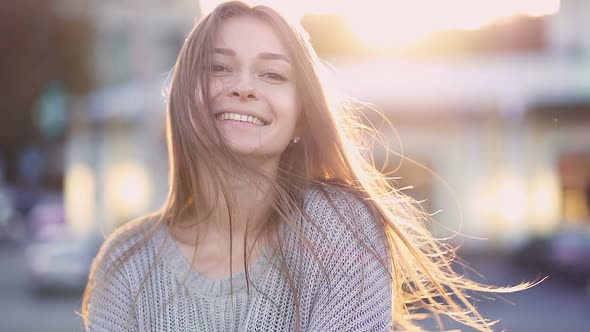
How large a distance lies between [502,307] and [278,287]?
11.1m

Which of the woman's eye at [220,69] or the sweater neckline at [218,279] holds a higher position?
the woman's eye at [220,69]

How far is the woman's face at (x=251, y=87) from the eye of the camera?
91.5 inches

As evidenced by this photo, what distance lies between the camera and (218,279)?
2.36 m

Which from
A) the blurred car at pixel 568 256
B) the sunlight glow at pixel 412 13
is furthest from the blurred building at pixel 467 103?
the blurred car at pixel 568 256

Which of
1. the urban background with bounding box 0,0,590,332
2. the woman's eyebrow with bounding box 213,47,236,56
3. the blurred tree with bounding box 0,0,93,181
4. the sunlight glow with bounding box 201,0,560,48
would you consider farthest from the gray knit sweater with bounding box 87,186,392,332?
the blurred tree with bounding box 0,0,93,181

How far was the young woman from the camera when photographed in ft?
7.25

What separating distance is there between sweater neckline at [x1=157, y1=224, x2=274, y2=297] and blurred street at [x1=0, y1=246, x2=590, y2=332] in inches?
222

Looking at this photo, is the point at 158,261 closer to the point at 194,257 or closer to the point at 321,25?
the point at 194,257

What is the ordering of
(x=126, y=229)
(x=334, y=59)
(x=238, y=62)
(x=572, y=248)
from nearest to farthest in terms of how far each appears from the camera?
(x=238, y=62)
(x=126, y=229)
(x=572, y=248)
(x=334, y=59)

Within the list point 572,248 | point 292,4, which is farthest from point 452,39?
point 292,4

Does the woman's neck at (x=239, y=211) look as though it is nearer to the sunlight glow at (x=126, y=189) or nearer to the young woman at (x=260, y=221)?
the young woman at (x=260, y=221)

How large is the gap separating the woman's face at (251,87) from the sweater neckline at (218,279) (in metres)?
0.31

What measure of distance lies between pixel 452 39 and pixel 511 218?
4959mm

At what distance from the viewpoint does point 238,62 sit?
236 cm
